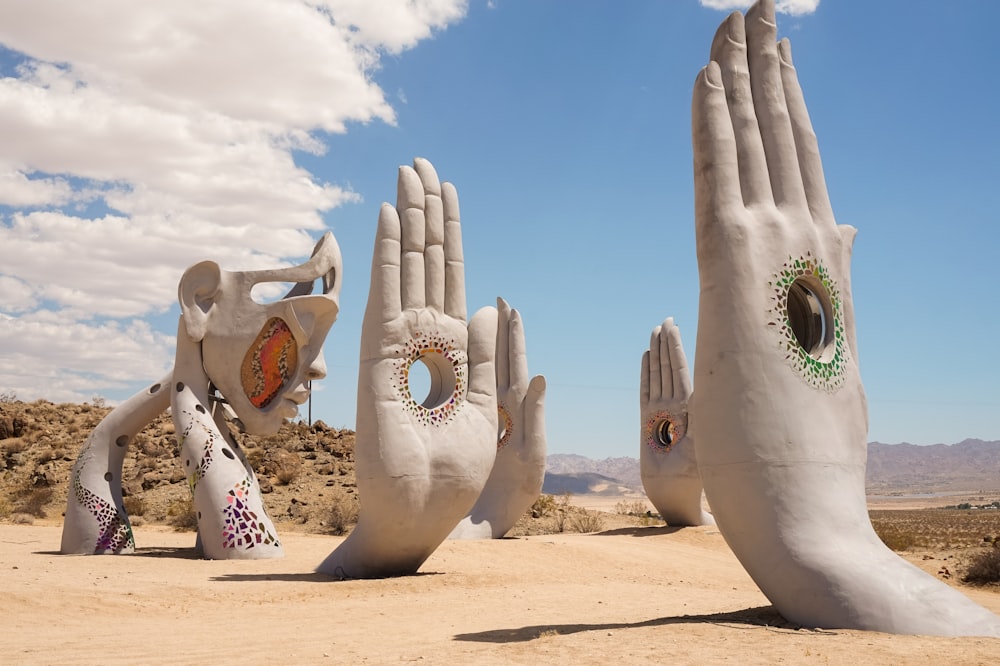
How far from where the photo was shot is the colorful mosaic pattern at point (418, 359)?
36.5 ft

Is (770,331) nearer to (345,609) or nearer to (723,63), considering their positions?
(723,63)

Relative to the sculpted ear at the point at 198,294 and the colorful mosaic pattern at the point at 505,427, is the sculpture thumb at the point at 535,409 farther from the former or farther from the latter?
the sculpted ear at the point at 198,294

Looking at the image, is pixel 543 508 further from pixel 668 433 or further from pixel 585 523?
pixel 668 433

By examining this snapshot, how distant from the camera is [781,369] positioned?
6.81 meters

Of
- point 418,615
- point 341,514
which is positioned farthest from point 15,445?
point 418,615

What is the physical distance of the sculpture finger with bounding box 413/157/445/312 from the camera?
462 inches

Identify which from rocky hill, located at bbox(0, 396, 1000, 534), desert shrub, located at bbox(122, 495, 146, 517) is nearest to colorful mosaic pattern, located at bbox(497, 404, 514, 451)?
rocky hill, located at bbox(0, 396, 1000, 534)

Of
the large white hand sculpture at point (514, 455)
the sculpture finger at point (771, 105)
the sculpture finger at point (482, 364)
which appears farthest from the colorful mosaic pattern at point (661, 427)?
the sculpture finger at point (771, 105)

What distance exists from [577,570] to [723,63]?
8.12 meters

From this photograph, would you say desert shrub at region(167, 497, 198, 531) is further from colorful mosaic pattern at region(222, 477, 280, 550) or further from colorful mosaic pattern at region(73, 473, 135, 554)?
colorful mosaic pattern at region(222, 477, 280, 550)

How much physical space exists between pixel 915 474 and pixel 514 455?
13320 cm

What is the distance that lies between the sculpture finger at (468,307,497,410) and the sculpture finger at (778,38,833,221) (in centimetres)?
529

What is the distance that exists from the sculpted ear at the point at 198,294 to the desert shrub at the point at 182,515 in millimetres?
6637

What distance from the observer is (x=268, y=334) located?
13852 mm
